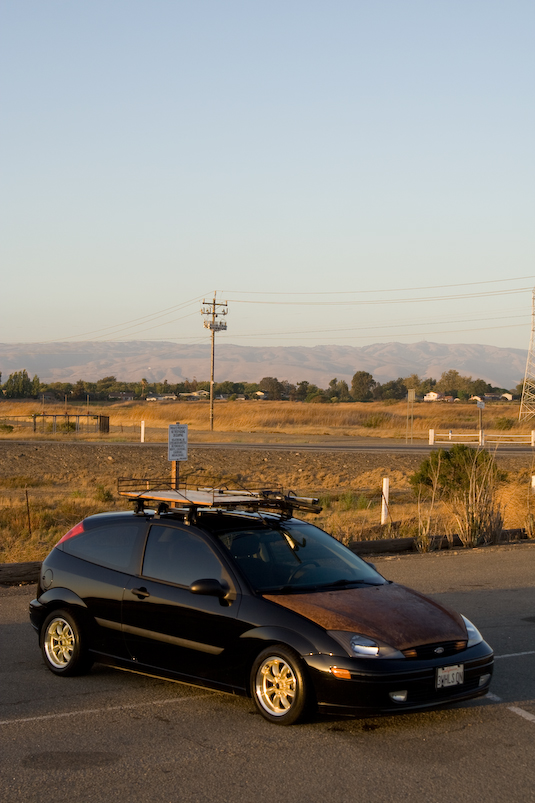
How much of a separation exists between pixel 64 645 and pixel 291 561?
6.81 ft

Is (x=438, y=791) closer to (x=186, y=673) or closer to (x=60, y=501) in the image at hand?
(x=186, y=673)

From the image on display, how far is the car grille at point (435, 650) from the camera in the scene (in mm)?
5605

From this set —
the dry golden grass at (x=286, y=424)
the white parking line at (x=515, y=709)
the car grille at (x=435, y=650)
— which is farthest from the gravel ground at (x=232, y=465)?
the car grille at (x=435, y=650)

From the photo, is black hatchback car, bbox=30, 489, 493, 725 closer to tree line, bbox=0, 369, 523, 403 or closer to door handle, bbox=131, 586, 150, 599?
door handle, bbox=131, 586, 150, 599

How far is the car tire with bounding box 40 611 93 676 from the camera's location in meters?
6.87

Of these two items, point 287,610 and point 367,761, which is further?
point 287,610

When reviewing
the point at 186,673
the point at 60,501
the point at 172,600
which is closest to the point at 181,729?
the point at 186,673

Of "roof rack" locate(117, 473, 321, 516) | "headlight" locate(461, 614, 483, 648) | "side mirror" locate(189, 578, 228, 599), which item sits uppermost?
"roof rack" locate(117, 473, 321, 516)

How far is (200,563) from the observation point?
6.47 meters

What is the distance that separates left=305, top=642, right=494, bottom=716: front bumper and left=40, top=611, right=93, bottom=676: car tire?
223 centimetres

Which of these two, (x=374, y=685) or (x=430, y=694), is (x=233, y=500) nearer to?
(x=374, y=685)

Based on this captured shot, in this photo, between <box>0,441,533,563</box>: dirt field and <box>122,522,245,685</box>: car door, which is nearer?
<box>122,522,245,685</box>: car door

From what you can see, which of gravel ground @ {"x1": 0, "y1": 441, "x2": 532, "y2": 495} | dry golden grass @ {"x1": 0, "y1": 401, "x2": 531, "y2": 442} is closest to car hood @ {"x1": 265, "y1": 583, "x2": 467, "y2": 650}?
gravel ground @ {"x1": 0, "y1": 441, "x2": 532, "y2": 495}

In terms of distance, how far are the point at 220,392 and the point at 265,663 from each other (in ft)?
616
